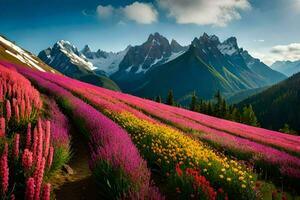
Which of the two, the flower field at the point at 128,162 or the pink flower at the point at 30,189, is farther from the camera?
the flower field at the point at 128,162

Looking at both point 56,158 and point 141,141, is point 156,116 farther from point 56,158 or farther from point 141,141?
point 56,158

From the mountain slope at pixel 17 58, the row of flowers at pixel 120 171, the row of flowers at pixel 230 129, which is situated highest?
the mountain slope at pixel 17 58

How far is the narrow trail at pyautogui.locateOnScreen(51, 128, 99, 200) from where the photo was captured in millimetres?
7785

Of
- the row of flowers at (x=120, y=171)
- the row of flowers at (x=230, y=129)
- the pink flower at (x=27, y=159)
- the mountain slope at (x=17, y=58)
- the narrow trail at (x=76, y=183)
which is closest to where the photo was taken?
the pink flower at (x=27, y=159)

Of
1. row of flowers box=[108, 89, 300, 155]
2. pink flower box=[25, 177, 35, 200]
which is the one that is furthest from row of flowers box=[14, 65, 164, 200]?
row of flowers box=[108, 89, 300, 155]

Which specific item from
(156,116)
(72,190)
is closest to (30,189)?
(72,190)

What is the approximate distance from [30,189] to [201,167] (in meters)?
5.13

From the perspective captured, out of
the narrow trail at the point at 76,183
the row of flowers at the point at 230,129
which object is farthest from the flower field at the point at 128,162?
the row of flowers at the point at 230,129

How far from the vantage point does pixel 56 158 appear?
8.37 metres

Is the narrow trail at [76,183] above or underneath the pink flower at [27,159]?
underneath

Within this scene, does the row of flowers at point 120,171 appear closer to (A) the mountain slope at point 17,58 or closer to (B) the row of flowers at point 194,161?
(B) the row of flowers at point 194,161

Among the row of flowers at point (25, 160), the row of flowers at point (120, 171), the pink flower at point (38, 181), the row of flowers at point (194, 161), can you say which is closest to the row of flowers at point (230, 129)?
the row of flowers at point (194, 161)

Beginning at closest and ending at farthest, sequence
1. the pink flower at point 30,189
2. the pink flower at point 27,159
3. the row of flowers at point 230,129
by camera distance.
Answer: the pink flower at point 30,189
the pink flower at point 27,159
the row of flowers at point 230,129

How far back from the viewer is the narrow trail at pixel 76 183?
25.5ft
